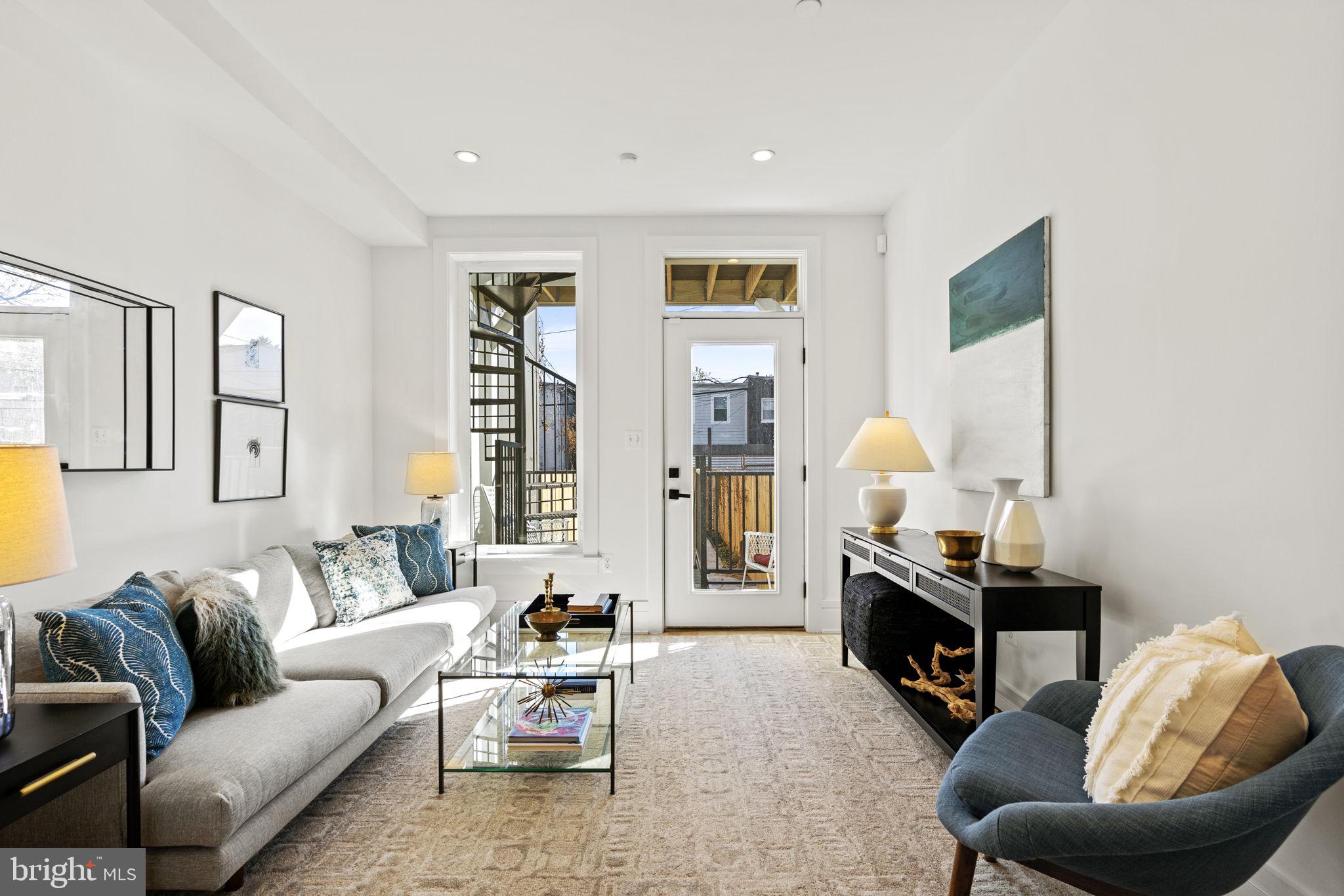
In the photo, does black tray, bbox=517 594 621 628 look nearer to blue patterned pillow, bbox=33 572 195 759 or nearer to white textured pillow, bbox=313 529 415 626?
white textured pillow, bbox=313 529 415 626

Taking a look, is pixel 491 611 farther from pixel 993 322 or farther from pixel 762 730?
pixel 993 322

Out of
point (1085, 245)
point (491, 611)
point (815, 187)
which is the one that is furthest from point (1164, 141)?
point (491, 611)

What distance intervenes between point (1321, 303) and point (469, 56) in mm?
2716

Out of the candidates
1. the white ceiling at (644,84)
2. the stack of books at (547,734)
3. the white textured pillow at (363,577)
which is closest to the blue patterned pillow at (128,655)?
the stack of books at (547,734)

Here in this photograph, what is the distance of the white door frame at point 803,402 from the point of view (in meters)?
4.59

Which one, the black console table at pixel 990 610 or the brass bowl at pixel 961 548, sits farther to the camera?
the brass bowl at pixel 961 548

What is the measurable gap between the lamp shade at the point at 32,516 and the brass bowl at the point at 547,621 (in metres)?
1.47

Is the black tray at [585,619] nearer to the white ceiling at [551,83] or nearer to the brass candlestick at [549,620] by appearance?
the brass candlestick at [549,620]

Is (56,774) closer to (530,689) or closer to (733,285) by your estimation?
(530,689)

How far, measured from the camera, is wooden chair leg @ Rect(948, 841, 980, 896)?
1644 millimetres

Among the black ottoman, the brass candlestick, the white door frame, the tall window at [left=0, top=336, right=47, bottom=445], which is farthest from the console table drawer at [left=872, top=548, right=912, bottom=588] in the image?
the tall window at [left=0, top=336, right=47, bottom=445]

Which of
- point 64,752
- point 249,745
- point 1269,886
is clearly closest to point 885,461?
point 1269,886

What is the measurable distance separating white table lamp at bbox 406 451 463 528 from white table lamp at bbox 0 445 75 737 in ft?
8.55

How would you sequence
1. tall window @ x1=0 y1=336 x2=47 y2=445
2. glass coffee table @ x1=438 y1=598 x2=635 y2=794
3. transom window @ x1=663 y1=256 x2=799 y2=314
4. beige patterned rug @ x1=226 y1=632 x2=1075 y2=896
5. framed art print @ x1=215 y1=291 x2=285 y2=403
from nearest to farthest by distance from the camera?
beige patterned rug @ x1=226 y1=632 x2=1075 y2=896 → tall window @ x1=0 y1=336 x2=47 y2=445 → glass coffee table @ x1=438 y1=598 x2=635 y2=794 → framed art print @ x1=215 y1=291 x2=285 y2=403 → transom window @ x1=663 y1=256 x2=799 y2=314
